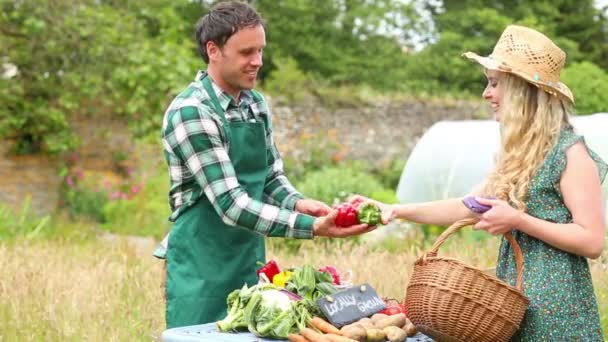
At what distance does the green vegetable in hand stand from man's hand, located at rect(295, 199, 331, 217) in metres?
0.27

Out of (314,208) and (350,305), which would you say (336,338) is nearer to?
(350,305)

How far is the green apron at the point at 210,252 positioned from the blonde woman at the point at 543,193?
864mm

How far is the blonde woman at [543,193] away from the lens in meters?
2.91

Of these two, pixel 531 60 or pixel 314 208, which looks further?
pixel 314 208

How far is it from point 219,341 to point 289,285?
1.25 feet

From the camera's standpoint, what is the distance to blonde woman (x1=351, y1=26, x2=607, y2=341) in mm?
2906

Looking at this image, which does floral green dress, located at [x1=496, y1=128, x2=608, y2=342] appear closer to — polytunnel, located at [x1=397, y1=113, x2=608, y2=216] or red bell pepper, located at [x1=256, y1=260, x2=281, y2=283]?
red bell pepper, located at [x1=256, y1=260, x2=281, y2=283]

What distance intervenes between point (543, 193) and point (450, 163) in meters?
6.63

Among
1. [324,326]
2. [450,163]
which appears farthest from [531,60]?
[450,163]

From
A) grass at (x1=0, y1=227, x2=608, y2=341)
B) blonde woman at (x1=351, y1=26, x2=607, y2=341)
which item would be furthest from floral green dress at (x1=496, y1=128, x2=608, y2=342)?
grass at (x1=0, y1=227, x2=608, y2=341)

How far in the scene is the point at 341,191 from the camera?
1034cm

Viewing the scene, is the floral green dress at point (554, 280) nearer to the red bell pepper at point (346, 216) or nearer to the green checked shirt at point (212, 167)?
the red bell pepper at point (346, 216)

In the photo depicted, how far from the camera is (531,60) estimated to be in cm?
308

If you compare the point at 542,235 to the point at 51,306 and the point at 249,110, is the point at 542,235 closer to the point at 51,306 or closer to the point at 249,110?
the point at 249,110
